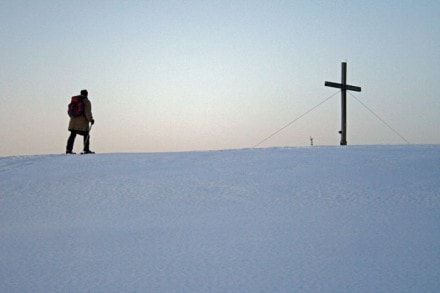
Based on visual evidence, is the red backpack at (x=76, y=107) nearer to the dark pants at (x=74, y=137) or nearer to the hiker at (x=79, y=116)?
the hiker at (x=79, y=116)

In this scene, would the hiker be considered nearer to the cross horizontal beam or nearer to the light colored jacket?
the light colored jacket

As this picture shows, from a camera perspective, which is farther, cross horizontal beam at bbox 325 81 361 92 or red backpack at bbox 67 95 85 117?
cross horizontal beam at bbox 325 81 361 92

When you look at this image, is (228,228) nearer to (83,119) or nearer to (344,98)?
(83,119)

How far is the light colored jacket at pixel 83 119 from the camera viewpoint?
9.01 metres

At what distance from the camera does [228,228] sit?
3.60 metres

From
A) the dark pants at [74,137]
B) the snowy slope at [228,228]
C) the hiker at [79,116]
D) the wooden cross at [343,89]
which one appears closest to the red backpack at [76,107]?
the hiker at [79,116]

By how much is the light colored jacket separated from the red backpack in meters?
0.06

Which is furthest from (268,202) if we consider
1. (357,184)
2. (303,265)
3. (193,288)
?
(193,288)

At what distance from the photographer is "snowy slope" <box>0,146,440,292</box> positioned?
2803 mm

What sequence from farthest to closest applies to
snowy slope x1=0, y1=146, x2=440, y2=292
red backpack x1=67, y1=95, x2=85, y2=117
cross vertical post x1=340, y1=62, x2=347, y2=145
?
cross vertical post x1=340, y1=62, x2=347, y2=145, red backpack x1=67, y1=95, x2=85, y2=117, snowy slope x1=0, y1=146, x2=440, y2=292

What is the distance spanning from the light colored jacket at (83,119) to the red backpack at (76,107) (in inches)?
2.5

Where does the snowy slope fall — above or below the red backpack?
below

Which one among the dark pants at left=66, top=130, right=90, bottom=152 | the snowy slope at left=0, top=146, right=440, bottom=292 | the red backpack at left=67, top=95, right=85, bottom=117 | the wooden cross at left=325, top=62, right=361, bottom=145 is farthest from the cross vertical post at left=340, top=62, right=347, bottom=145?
the red backpack at left=67, top=95, right=85, bottom=117

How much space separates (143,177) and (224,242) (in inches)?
96.7
